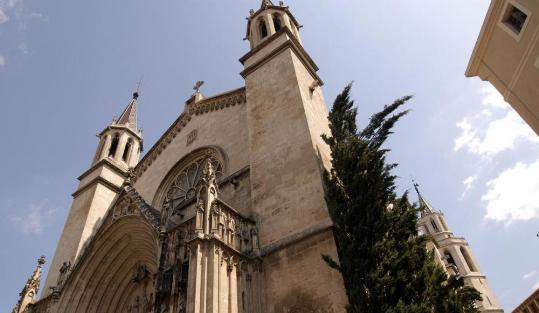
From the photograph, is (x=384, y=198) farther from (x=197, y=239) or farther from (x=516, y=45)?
(x=516, y=45)

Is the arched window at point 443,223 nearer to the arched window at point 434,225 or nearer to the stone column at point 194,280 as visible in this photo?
the arched window at point 434,225

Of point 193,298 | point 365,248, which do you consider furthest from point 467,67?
point 193,298

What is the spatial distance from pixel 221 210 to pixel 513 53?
25.5 feet

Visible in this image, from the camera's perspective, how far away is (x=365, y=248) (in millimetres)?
6973

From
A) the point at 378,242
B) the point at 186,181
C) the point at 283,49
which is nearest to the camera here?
the point at 378,242

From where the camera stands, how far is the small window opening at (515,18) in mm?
8914

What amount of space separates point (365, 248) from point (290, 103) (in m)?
5.40

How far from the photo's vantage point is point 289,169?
32.0 ft

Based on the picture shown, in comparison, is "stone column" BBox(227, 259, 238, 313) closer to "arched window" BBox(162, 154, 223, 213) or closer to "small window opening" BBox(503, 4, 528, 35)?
"arched window" BBox(162, 154, 223, 213)

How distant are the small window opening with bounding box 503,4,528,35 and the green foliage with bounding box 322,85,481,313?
3268mm

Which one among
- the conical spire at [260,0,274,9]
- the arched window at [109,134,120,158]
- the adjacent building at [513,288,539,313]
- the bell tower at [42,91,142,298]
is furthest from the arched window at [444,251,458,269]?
the arched window at [109,134,120,158]

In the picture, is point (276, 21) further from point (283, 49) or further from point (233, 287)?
point (233, 287)

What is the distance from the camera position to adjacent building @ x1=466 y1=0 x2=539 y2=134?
28.5 ft

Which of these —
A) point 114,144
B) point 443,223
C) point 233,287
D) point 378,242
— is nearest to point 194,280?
point 233,287
